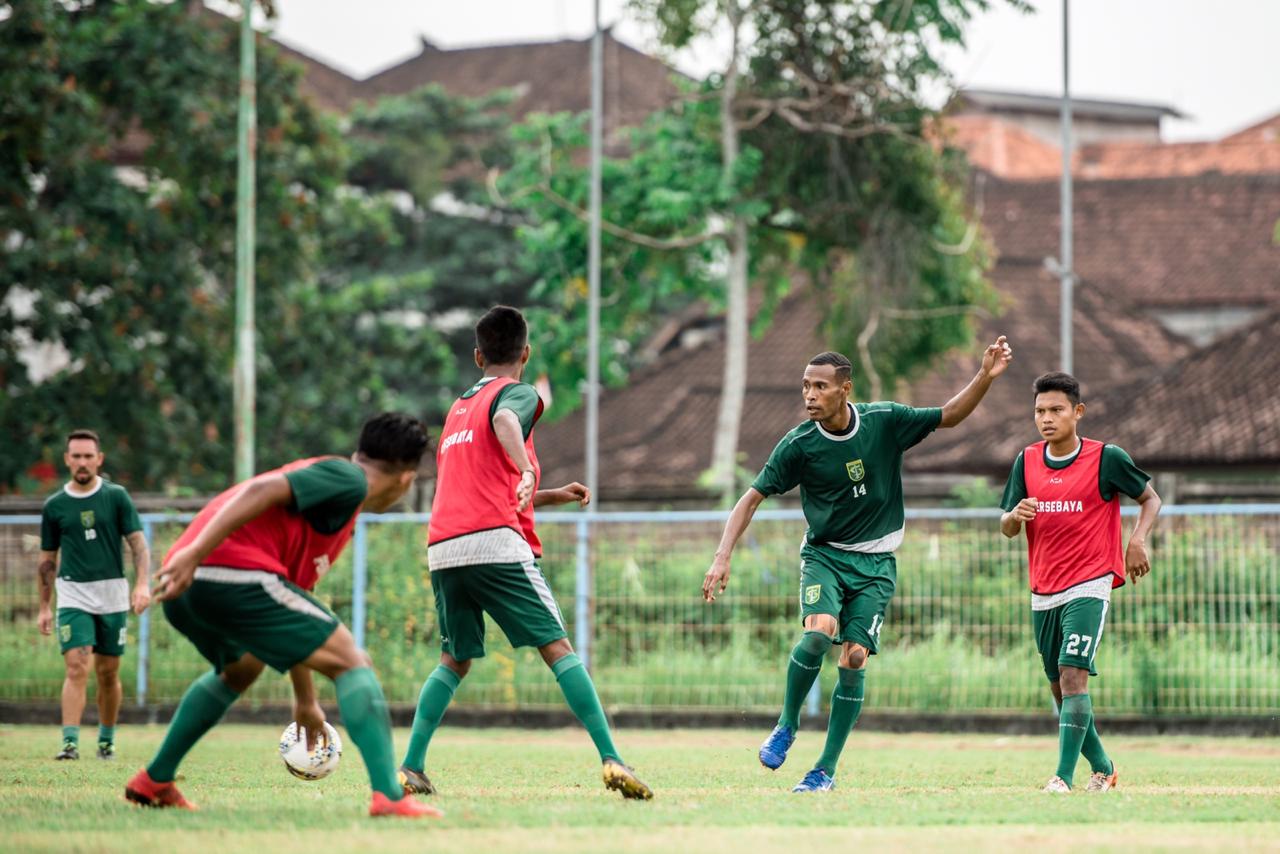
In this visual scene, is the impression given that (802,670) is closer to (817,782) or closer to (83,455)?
(817,782)

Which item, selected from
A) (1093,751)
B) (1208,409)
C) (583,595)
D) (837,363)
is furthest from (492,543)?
(1208,409)

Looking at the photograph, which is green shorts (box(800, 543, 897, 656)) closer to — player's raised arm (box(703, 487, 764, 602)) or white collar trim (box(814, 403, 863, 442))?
player's raised arm (box(703, 487, 764, 602))

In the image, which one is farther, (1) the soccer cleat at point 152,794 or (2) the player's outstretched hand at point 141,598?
(2) the player's outstretched hand at point 141,598

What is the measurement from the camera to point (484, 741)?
16.3 meters

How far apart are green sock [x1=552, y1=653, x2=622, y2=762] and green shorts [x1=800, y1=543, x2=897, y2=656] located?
4.90 feet

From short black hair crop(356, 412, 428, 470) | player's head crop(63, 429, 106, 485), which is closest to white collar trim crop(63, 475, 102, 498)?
player's head crop(63, 429, 106, 485)

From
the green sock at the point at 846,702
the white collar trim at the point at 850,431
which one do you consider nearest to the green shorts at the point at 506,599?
the green sock at the point at 846,702

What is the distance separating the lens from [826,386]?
32.5 ft

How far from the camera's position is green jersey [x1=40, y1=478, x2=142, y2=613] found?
13.4m

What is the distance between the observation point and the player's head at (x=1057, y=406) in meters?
10.4

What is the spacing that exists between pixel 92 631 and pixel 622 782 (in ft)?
19.9

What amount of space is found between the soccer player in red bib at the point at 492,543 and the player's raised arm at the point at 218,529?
1.59 meters

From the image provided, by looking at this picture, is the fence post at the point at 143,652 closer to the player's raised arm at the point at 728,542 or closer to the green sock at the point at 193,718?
the player's raised arm at the point at 728,542

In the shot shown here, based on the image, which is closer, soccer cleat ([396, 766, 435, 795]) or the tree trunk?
soccer cleat ([396, 766, 435, 795])
